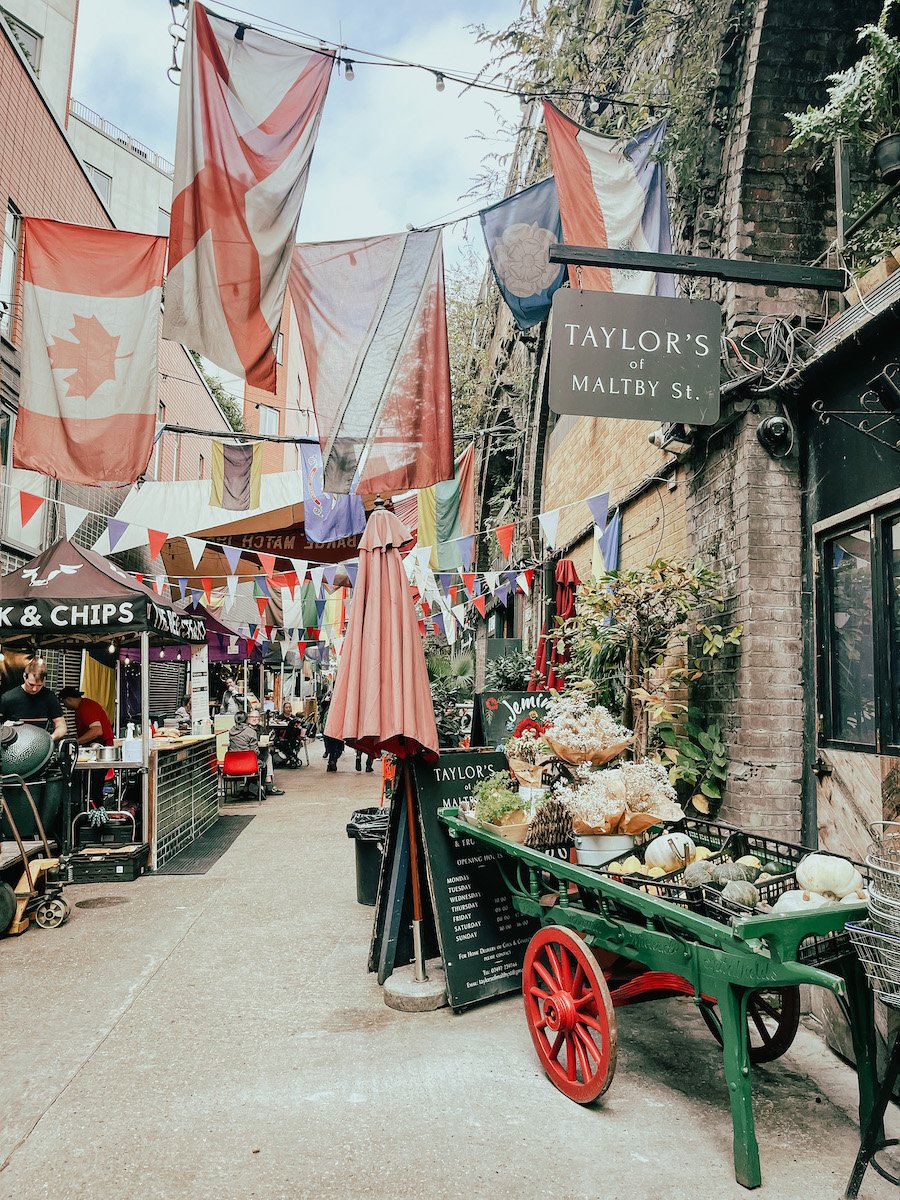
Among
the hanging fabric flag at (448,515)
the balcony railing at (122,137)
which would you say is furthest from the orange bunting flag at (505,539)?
the balcony railing at (122,137)

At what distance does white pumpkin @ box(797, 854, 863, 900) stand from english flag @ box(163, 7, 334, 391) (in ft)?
16.1

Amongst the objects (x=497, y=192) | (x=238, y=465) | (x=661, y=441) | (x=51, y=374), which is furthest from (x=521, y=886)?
(x=238, y=465)

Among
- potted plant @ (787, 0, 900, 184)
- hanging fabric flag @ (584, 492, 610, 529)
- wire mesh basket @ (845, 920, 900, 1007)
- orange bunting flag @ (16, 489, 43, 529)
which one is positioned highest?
potted plant @ (787, 0, 900, 184)

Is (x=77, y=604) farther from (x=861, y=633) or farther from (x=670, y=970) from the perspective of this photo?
(x=861, y=633)

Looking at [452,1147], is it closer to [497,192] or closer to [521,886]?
[521,886]

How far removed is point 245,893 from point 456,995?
132 inches

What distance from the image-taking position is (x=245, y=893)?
24.2ft

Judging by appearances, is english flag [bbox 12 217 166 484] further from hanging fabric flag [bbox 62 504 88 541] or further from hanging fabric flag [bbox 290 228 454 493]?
hanging fabric flag [bbox 62 504 88 541]

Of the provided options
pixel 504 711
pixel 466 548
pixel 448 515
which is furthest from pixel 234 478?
pixel 504 711

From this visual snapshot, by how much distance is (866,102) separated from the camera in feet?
15.3

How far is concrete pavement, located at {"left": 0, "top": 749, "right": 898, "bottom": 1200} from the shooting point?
9.93ft

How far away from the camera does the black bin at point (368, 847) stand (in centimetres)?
643

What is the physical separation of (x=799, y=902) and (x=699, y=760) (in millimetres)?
2442

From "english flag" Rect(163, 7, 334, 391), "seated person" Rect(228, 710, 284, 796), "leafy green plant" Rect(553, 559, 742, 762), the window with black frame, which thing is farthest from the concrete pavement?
"seated person" Rect(228, 710, 284, 796)
